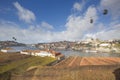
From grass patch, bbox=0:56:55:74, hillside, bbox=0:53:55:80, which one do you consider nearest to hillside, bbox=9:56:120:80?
hillside, bbox=0:53:55:80

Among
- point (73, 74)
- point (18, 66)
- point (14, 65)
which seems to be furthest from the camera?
point (14, 65)

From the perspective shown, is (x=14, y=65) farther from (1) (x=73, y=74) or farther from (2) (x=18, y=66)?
(1) (x=73, y=74)

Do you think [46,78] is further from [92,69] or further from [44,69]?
[92,69]

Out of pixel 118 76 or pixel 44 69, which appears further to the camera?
pixel 44 69

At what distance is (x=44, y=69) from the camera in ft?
65.3

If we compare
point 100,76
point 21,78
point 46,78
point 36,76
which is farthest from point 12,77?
point 100,76

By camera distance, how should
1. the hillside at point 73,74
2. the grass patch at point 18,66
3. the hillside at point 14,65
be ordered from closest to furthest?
the hillside at point 73,74 < the hillside at point 14,65 < the grass patch at point 18,66

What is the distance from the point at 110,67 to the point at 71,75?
4782mm

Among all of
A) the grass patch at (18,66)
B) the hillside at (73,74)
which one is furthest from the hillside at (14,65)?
the hillside at (73,74)

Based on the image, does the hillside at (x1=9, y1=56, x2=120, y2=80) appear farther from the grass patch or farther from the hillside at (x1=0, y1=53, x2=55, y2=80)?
the grass patch

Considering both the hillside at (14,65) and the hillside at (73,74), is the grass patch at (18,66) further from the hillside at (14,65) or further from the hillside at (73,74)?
the hillside at (73,74)

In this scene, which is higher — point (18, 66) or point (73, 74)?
point (73, 74)

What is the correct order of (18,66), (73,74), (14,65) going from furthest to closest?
(14,65)
(18,66)
(73,74)

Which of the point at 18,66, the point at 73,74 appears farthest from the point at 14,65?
the point at 73,74
